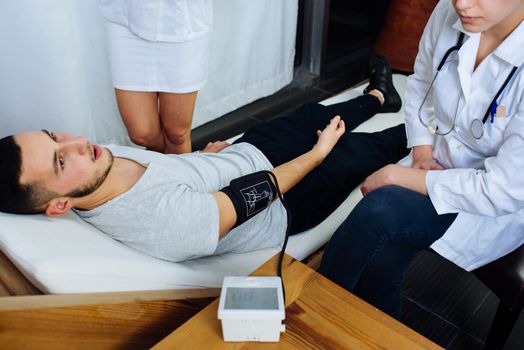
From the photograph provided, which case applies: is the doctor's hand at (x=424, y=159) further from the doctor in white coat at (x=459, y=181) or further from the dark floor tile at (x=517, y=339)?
the dark floor tile at (x=517, y=339)

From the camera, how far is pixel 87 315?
0.90 m

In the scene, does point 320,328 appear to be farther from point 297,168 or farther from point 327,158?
point 327,158

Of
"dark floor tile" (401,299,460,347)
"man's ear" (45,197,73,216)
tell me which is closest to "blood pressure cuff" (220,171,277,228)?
"man's ear" (45,197,73,216)

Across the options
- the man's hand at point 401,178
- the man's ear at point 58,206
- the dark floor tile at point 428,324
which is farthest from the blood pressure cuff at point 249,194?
the dark floor tile at point 428,324

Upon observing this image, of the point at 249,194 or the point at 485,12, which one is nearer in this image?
the point at 485,12

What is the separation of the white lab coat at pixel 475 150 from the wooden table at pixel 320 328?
1.23 feet

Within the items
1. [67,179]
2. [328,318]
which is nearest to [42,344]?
[67,179]

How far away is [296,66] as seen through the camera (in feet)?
11.2

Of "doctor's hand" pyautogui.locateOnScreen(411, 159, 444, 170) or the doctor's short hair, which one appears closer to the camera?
the doctor's short hair

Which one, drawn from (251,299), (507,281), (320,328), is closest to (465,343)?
(507,281)

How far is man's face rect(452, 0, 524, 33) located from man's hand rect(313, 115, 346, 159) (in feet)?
2.12

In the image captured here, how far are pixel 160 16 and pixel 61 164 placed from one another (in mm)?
674

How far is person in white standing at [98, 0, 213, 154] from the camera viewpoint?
1532 mm

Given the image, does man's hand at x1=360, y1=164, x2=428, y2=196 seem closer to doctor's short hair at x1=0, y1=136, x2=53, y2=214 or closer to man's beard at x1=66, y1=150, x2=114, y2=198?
man's beard at x1=66, y1=150, x2=114, y2=198
